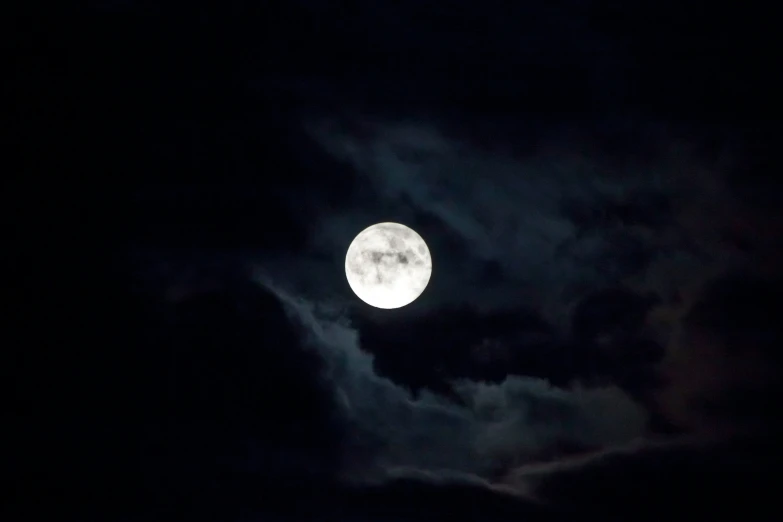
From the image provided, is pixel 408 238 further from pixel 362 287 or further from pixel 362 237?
pixel 362 287

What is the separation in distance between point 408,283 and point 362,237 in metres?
4.05

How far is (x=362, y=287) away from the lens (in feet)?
62.8

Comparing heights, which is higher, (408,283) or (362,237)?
(362,237)

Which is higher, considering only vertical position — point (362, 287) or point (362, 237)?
point (362, 237)

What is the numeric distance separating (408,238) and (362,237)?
2955 millimetres

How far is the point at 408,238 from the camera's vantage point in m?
19.3

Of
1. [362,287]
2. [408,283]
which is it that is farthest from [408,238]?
[362,287]

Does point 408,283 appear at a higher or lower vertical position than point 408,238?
lower

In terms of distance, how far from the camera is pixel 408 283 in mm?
18844

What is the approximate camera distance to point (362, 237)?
18719mm

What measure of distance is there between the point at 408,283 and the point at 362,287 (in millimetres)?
2929

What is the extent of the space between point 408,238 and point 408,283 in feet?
9.48

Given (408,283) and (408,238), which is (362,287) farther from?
(408,238)

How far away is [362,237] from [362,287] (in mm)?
3167
